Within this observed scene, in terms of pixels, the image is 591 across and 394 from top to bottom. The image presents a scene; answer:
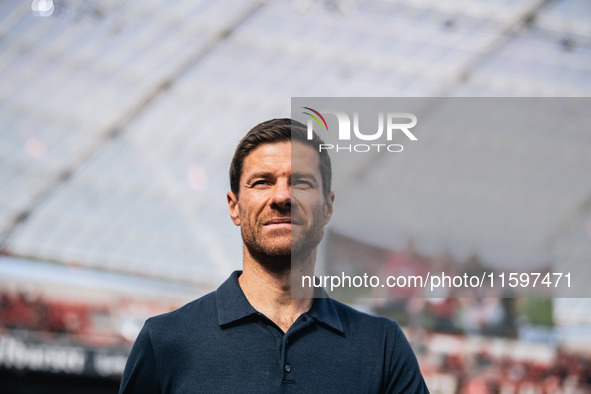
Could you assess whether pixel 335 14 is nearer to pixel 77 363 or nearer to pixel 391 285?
pixel 77 363

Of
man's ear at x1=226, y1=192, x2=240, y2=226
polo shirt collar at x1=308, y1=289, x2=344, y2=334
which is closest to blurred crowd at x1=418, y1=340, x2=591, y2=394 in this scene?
polo shirt collar at x1=308, y1=289, x2=344, y2=334

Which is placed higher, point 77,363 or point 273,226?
point 77,363

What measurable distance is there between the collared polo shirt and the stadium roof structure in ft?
50.0

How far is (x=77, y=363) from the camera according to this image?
13102mm

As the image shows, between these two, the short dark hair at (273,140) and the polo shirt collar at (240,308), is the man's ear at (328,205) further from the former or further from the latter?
the polo shirt collar at (240,308)

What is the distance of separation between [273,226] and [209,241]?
21.6 metres

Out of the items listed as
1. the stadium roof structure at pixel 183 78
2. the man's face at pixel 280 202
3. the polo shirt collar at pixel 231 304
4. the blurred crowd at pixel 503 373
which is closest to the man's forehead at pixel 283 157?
the man's face at pixel 280 202

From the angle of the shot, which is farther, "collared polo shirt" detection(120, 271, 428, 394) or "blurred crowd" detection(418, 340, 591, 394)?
"blurred crowd" detection(418, 340, 591, 394)

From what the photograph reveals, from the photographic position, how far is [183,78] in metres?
18.8

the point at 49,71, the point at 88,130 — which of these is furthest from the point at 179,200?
the point at 49,71

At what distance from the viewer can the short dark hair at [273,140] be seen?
1.73 meters

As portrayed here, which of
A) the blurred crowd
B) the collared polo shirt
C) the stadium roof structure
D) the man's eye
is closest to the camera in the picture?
the collared polo shirt

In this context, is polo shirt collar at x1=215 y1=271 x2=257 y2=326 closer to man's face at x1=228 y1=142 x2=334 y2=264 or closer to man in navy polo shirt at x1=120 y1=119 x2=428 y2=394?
man in navy polo shirt at x1=120 y1=119 x2=428 y2=394

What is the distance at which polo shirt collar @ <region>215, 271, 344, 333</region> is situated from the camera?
163 centimetres
